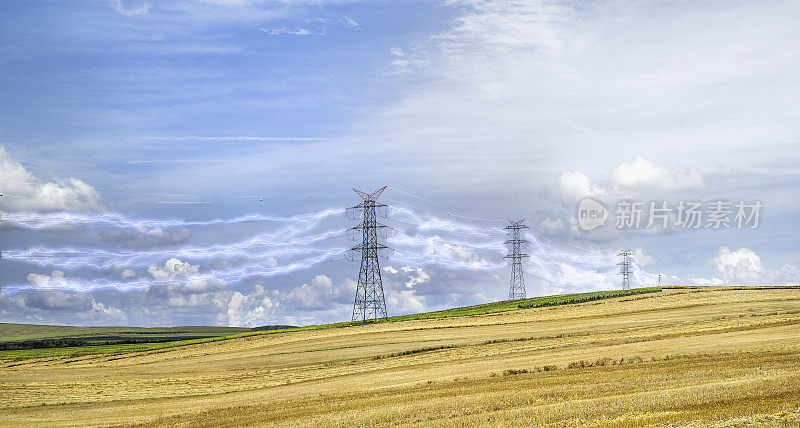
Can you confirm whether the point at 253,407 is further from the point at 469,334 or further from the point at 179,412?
the point at 469,334

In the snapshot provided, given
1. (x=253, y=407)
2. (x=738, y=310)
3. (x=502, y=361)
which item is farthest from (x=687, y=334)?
(x=253, y=407)

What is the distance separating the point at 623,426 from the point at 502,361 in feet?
83.0

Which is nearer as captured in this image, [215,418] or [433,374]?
[215,418]

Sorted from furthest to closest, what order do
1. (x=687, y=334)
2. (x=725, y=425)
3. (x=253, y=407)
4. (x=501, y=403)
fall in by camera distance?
(x=687, y=334), (x=253, y=407), (x=501, y=403), (x=725, y=425)

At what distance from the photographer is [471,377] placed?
36875mm

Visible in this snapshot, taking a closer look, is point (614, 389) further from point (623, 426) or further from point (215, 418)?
point (215, 418)

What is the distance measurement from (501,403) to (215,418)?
42.7ft

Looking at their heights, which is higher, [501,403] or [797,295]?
[797,295]

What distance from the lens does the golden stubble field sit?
903 inches

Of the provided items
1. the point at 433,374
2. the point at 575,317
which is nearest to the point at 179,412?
the point at 433,374

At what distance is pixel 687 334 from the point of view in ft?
167

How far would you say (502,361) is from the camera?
44.1m

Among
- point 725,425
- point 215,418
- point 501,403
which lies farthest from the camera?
point 215,418

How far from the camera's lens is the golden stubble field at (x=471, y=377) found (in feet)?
75.3
